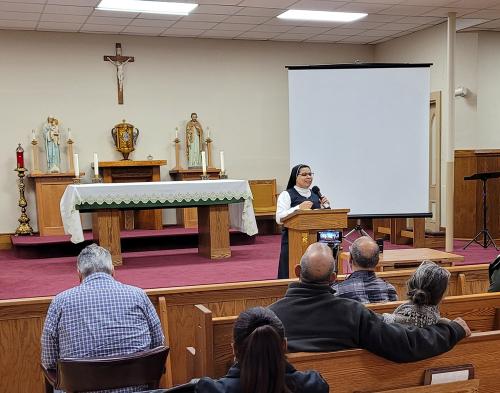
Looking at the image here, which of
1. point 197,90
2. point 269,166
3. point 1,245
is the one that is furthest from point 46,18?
point 269,166

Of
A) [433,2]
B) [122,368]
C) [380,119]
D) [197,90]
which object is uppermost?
[433,2]

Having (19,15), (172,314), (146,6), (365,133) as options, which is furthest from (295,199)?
(19,15)

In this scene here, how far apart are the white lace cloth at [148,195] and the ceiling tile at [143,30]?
2.93 metres

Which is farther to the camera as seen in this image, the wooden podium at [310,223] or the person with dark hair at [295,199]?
the person with dark hair at [295,199]

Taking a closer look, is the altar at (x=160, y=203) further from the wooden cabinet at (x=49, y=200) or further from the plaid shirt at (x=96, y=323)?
the plaid shirt at (x=96, y=323)

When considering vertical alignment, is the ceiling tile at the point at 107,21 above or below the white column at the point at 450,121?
above

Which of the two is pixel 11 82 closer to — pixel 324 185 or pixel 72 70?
pixel 72 70

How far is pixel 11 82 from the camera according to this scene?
9.06 meters

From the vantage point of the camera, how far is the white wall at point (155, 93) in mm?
9125

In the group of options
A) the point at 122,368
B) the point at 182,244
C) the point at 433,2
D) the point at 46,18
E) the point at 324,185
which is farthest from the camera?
the point at 182,244

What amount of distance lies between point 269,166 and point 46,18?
416cm

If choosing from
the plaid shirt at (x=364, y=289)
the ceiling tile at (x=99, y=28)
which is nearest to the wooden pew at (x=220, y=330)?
the plaid shirt at (x=364, y=289)

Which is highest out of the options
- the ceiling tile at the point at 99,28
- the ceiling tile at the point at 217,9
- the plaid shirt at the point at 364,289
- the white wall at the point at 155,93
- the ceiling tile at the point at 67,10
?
the ceiling tile at the point at 67,10

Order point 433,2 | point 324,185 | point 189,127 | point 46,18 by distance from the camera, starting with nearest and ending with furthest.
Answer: point 324,185 < point 433,2 < point 46,18 < point 189,127
